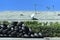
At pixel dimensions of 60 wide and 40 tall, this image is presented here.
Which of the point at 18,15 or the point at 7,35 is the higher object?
the point at 18,15

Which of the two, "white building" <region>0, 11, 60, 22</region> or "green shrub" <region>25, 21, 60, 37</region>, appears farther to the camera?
"white building" <region>0, 11, 60, 22</region>

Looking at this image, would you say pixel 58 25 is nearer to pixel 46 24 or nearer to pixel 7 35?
pixel 46 24

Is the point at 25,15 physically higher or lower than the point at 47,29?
higher

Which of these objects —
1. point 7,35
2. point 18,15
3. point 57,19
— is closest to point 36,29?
point 7,35

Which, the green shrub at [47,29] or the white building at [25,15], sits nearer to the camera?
the green shrub at [47,29]

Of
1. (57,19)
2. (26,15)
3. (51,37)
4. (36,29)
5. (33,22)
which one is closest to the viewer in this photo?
(51,37)

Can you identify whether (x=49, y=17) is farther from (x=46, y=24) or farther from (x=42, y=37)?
(x=42, y=37)

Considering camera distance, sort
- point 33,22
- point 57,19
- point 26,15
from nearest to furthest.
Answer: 1. point 33,22
2. point 57,19
3. point 26,15

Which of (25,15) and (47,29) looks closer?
(47,29)

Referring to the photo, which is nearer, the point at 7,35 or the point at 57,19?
A: the point at 7,35

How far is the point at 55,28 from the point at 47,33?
306 mm

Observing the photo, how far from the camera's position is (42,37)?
16.5 ft

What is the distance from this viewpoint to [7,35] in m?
5.16

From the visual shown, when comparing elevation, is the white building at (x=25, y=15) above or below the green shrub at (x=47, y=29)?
above
